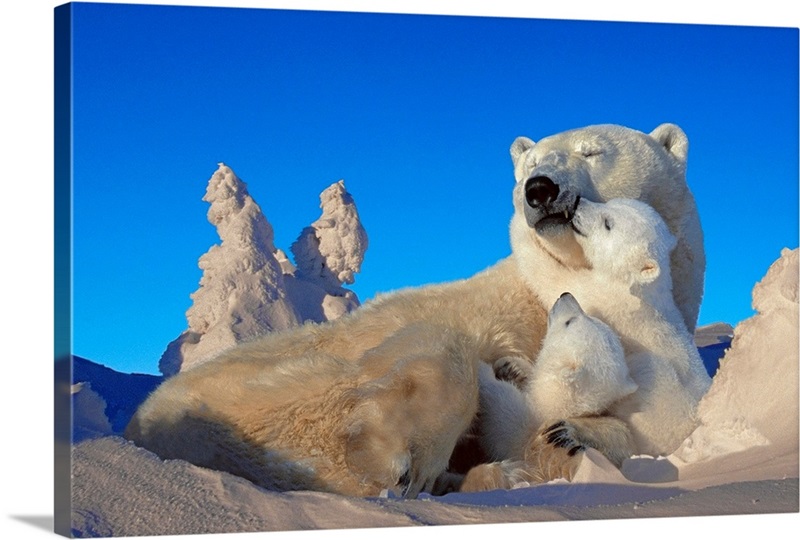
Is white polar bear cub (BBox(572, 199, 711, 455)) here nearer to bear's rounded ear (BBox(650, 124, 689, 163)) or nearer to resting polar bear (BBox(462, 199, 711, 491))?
resting polar bear (BBox(462, 199, 711, 491))

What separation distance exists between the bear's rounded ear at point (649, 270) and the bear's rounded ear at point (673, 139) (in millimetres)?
1040

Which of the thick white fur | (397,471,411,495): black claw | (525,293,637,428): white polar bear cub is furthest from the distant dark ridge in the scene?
the thick white fur

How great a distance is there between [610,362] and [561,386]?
0.84ft

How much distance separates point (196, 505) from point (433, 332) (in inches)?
53.4

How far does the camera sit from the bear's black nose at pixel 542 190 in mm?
5941

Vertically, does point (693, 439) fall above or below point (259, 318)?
below

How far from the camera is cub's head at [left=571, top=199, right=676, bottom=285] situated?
572 cm

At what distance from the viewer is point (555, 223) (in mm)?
5977

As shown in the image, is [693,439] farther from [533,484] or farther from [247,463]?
[247,463]

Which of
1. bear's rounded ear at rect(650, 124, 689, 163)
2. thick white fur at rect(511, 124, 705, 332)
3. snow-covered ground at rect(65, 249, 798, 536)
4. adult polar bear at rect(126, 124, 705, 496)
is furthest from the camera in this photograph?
bear's rounded ear at rect(650, 124, 689, 163)

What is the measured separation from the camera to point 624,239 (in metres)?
5.71

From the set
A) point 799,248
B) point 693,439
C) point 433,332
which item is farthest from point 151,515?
point 799,248

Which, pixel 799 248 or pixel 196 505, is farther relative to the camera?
pixel 799 248

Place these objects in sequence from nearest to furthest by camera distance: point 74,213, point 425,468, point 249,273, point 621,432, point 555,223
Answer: point 74,213, point 425,468, point 621,432, point 555,223, point 249,273
